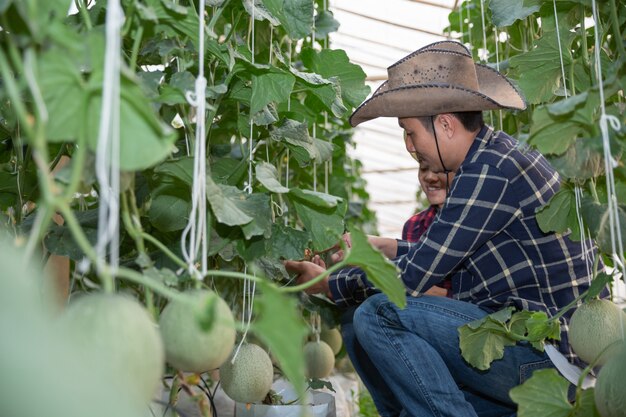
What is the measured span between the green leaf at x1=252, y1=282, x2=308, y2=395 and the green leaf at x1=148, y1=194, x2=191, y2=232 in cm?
81

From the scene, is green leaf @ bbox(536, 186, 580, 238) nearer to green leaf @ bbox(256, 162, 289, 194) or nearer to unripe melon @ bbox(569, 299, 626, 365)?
unripe melon @ bbox(569, 299, 626, 365)

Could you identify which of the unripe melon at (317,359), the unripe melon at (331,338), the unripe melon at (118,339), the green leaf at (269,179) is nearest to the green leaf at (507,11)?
the green leaf at (269,179)

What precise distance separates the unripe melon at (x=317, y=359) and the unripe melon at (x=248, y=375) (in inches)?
37.4

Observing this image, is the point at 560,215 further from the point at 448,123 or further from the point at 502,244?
the point at 448,123

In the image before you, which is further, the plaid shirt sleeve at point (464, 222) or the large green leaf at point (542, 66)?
the plaid shirt sleeve at point (464, 222)

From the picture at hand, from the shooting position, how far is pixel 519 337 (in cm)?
164

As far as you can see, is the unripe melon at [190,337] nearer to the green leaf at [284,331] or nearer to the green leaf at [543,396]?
the green leaf at [284,331]

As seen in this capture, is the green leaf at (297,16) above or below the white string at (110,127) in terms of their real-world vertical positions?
above

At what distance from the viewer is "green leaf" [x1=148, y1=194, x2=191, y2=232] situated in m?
1.53

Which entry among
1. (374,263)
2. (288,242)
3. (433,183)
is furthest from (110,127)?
(433,183)

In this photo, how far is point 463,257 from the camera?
1.91 m

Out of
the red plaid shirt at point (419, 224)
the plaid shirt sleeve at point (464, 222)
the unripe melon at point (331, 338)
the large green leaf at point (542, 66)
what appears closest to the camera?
the large green leaf at point (542, 66)

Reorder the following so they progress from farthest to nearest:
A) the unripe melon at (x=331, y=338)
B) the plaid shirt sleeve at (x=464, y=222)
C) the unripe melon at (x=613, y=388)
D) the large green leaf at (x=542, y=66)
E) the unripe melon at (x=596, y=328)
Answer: the unripe melon at (x=331, y=338), the plaid shirt sleeve at (x=464, y=222), the large green leaf at (x=542, y=66), the unripe melon at (x=596, y=328), the unripe melon at (x=613, y=388)

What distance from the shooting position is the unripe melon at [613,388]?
98 centimetres
